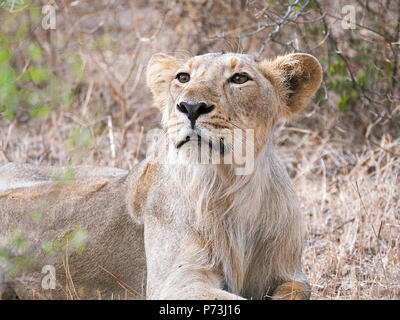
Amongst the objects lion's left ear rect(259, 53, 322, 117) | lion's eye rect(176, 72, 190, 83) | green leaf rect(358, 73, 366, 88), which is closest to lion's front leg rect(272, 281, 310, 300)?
lion's left ear rect(259, 53, 322, 117)

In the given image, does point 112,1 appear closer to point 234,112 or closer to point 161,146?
point 161,146

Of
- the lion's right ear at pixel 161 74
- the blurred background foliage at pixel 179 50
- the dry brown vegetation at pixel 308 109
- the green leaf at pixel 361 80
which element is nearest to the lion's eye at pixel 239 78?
the lion's right ear at pixel 161 74

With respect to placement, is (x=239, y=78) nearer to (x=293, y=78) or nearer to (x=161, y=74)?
(x=293, y=78)

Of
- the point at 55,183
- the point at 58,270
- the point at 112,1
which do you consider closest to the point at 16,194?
the point at 55,183

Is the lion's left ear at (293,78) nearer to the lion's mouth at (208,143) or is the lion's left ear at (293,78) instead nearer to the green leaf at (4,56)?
the lion's mouth at (208,143)

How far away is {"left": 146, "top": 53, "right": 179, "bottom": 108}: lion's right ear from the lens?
12.9ft

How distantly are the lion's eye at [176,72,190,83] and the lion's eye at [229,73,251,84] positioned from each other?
290mm

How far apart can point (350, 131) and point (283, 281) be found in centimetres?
366

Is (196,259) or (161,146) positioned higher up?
(161,146)

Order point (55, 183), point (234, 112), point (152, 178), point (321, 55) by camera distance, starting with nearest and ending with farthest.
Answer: point (234, 112)
point (152, 178)
point (55, 183)
point (321, 55)

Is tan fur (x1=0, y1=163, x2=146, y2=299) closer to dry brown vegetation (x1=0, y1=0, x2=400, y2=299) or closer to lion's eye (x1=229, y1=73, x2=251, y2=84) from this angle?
dry brown vegetation (x1=0, y1=0, x2=400, y2=299)

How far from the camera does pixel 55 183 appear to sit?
4164 millimetres

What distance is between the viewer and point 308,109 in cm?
725

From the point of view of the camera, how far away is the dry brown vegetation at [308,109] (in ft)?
15.8
